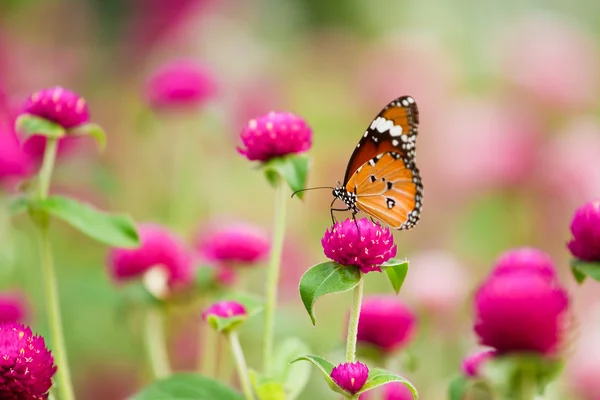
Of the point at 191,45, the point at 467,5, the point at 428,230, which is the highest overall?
the point at 467,5

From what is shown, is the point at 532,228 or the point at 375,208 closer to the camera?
the point at 375,208

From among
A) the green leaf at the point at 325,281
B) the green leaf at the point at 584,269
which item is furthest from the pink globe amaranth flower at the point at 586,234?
the green leaf at the point at 325,281

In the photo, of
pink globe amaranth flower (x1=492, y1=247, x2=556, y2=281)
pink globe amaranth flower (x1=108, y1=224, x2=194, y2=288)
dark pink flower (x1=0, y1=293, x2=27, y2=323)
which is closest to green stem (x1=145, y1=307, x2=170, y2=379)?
pink globe amaranth flower (x1=108, y1=224, x2=194, y2=288)

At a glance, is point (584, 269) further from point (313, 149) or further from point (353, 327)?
point (313, 149)

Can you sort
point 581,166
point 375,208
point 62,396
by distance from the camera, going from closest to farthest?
point 62,396
point 375,208
point 581,166

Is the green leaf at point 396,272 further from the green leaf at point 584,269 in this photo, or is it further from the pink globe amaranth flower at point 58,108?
the pink globe amaranth flower at point 58,108

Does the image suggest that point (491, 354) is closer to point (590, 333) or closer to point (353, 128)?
point (590, 333)

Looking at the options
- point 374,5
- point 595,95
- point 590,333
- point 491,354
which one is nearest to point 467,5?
point 374,5
